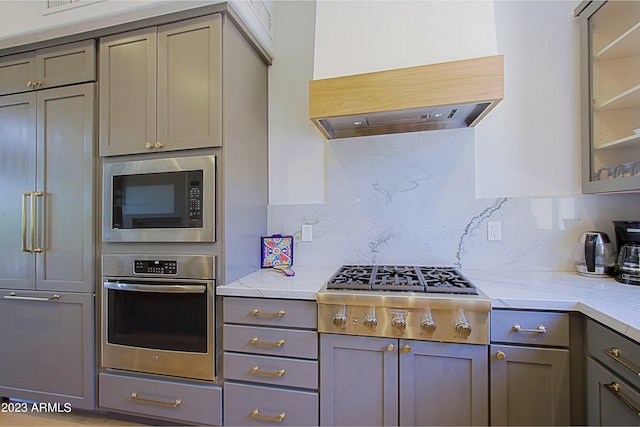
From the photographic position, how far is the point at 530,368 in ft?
3.95

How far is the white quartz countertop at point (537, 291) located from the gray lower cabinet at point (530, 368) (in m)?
0.06

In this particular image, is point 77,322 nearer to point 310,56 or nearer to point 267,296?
point 267,296

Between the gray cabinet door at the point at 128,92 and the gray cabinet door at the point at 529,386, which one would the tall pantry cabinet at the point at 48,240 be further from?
the gray cabinet door at the point at 529,386

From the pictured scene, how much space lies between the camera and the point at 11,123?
6.00 feet

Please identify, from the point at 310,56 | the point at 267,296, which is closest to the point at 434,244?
the point at 267,296

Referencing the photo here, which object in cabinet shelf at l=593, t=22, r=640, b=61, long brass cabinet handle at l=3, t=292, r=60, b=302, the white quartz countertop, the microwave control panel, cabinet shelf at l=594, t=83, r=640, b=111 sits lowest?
long brass cabinet handle at l=3, t=292, r=60, b=302

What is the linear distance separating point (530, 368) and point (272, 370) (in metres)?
1.17

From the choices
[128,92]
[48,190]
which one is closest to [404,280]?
[128,92]

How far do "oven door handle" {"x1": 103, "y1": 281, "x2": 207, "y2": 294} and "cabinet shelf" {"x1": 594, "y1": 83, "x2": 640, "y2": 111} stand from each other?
2.38 m

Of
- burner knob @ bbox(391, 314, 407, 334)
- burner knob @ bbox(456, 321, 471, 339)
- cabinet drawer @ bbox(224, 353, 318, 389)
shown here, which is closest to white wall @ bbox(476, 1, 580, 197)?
burner knob @ bbox(456, 321, 471, 339)

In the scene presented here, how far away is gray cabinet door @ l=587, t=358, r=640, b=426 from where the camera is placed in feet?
3.08

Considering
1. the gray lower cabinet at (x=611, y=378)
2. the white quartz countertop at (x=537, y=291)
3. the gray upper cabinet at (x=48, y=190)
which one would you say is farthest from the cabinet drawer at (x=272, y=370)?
the gray lower cabinet at (x=611, y=378)

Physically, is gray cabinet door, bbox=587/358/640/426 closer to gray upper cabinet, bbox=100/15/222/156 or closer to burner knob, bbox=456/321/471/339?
burner knob, bbox=456/321/471/339

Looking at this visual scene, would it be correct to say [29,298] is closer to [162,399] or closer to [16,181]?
[16,181]
